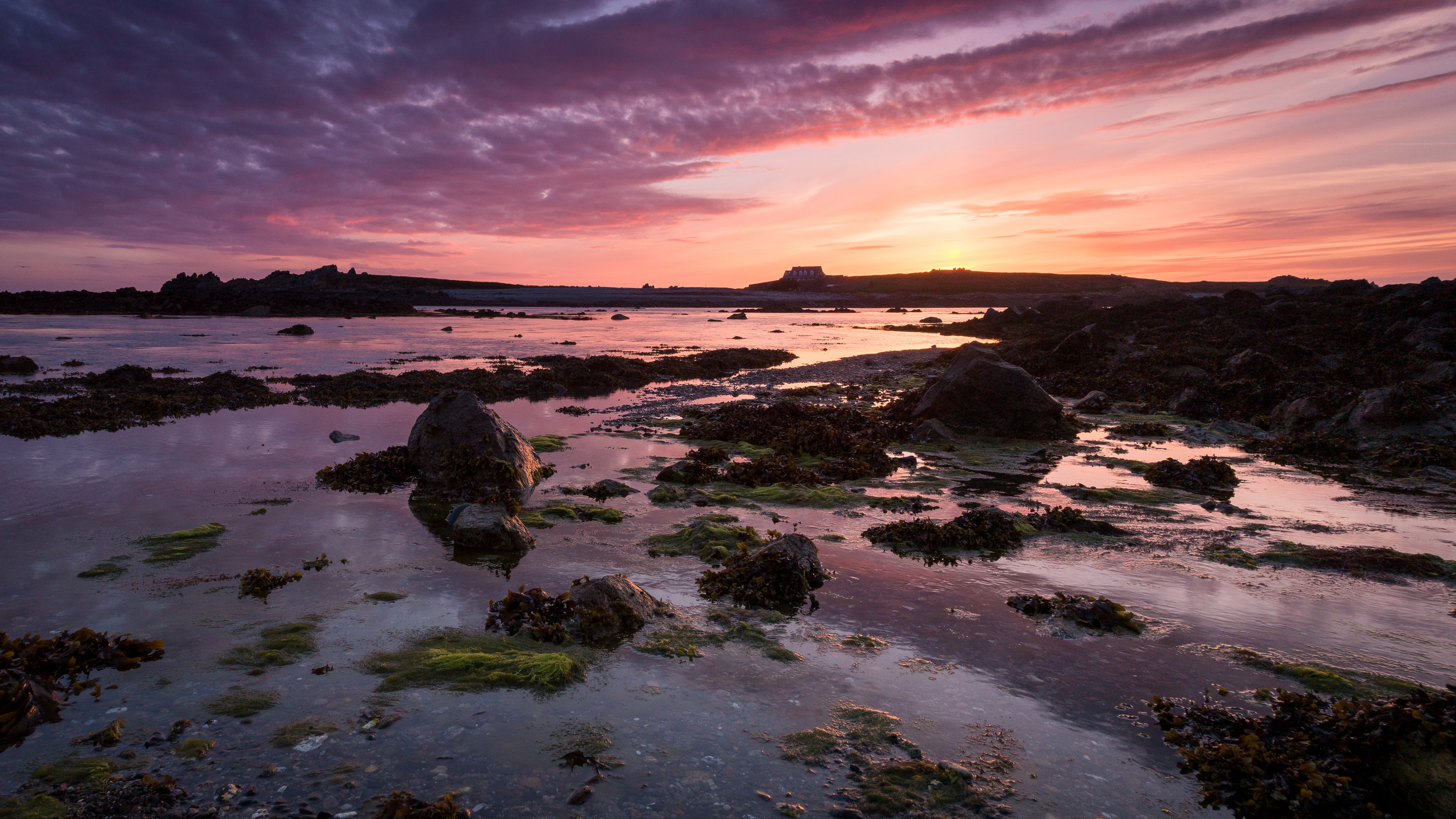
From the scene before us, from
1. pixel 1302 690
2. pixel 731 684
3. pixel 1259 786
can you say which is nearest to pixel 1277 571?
pixel 1302 690

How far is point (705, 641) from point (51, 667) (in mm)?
5273

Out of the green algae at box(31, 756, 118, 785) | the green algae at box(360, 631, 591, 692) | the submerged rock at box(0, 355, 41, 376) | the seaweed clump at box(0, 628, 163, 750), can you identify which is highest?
the submerged rock at box(0, 355, 41, 376)

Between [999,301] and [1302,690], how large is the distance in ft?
445

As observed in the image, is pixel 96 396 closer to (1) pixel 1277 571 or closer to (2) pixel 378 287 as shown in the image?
(1) pixel 1277 571

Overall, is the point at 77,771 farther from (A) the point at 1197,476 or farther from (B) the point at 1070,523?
(A) the point at 1197,476

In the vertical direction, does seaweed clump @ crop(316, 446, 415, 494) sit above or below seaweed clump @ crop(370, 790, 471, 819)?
above

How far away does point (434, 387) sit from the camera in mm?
21891

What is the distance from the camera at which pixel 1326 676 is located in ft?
17.3

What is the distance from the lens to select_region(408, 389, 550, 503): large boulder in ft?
34.9

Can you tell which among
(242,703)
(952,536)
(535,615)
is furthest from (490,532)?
(952,536)

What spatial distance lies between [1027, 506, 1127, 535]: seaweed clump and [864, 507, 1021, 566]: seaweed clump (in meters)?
0.51

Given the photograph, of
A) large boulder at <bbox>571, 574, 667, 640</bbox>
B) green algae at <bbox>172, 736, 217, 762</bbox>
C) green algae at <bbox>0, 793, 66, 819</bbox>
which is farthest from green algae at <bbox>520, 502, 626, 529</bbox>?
green algae at <bbox>0, 793, 66, 819</bbox>

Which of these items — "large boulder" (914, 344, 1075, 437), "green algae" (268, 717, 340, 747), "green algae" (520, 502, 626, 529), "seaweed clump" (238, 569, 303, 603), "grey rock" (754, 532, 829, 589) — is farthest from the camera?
"large boulder" (914, 344, 1075, 437)

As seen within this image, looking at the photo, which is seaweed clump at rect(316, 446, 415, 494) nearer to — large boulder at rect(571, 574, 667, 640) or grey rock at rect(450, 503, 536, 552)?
grey rock at rect(450, 503, 536, 552)
